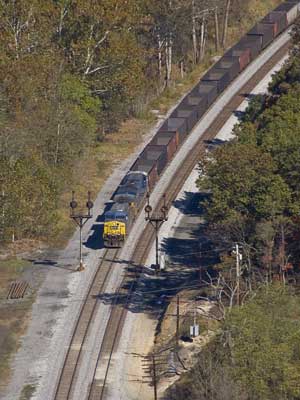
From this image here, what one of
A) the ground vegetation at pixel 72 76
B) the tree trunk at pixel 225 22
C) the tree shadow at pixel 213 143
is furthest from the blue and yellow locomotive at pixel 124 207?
the tree trunk at pixel 225 22

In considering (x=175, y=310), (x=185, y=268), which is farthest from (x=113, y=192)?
(x=175, y=310)

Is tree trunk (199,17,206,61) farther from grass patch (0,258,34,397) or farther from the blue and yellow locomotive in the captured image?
grass patch (0,258,34,397)

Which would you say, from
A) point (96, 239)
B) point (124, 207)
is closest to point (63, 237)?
point (96, 239)

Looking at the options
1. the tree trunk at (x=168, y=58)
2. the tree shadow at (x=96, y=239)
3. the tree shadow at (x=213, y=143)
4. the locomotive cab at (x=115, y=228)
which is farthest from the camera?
the tree trunk at (x=168, y=58)

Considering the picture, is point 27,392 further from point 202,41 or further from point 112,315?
point 202,41

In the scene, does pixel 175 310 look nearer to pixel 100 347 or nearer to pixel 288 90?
pixel 100 347

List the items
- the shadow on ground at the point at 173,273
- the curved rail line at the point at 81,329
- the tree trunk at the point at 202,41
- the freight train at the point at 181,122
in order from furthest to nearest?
the tree trunk at the point at 202,41, the freight train at the point at 181,122, the shadow on ground at the point at 173,273, the curved rail line at the point at 81,329

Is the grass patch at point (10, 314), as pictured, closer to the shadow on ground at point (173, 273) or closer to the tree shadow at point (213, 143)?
the shadow on ground at point (173, 273)
